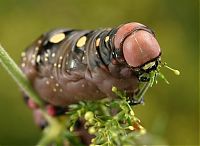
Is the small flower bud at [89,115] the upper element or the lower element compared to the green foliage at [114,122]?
upper

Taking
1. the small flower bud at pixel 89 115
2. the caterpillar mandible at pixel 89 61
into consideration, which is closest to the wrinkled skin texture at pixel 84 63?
the caterpillar mandible at pixel 89 61

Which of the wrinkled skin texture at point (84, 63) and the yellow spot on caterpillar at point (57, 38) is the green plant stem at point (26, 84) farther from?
the yellow spot on caterpillar at point (57, 38)

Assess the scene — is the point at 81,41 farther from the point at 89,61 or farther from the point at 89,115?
the point at 89,115

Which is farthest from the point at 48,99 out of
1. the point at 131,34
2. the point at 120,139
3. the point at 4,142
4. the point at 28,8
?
the point at 28,8

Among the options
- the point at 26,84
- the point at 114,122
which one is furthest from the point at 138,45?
the point at 26,84

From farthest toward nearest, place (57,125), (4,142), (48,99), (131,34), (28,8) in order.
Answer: (28,8), (4,142), (48,99), (57,125), (131,34)

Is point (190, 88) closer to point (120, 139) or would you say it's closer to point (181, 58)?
point (181, 58)

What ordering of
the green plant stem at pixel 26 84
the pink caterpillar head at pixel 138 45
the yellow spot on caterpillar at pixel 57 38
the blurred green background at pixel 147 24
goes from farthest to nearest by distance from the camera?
the blurred green background at pixel 147 24 < the yellow spot on caterpillar at pixel 57 38 < the green plant stem at pixel 26 84 < the pink caterpillar head at pixel 138 45
